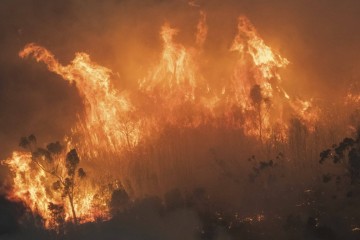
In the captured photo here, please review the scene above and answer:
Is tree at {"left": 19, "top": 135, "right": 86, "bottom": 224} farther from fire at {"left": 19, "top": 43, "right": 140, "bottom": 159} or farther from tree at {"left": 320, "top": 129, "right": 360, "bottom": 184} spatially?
tree at {"left": 320, "top": 129, "right": 360, "bottom": 184}

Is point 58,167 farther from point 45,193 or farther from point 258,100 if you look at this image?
point 258,100

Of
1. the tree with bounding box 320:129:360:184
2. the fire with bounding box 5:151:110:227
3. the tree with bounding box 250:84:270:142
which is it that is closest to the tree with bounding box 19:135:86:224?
the fire with bounding box 5:151:110:227

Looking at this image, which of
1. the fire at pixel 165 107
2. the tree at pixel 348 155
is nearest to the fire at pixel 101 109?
the fire at pixel 165 107

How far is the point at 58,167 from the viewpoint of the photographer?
83.6 meters

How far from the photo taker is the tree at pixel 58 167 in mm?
80875

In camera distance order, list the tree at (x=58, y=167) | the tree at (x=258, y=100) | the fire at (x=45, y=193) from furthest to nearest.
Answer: the tree at (x=258, y=100) < the fire at (x=45, y=193) < the tree at (x=58, y=167)

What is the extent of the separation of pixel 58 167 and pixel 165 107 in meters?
18.0

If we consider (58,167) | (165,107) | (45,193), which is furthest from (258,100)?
(45,193)

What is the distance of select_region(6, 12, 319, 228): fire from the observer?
84.6m

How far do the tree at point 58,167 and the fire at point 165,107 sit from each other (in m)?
1.64

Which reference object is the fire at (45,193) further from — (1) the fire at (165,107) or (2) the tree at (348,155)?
(2) the tree at (348,155)

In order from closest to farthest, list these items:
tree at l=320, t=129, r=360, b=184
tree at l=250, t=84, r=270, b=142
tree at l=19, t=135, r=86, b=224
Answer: tree at l=19, t=135, r=86, b=224 < tree at l=320, t=129, r=360, b=184 < tree at l=250, t=84, r=270, b=142

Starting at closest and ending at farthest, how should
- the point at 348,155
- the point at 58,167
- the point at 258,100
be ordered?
the point at 58,167 < the point at 258,100 < the point at 348,155

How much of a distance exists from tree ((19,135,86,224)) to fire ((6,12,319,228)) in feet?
5.38
